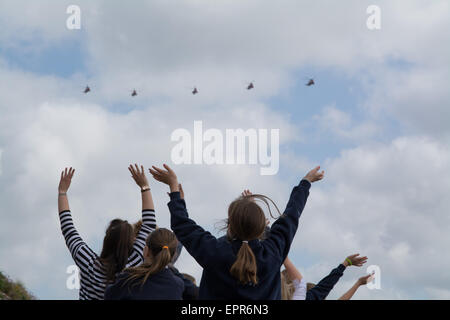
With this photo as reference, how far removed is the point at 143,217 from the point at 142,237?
0.39m

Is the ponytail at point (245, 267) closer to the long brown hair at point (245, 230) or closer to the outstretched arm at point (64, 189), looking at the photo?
the long brown hair at point (245, 230)

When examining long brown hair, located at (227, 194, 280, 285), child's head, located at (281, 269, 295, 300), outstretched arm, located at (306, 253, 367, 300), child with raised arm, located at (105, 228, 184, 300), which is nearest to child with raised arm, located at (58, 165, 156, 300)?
child with raised arm, located at (105, 228, 184, 300)

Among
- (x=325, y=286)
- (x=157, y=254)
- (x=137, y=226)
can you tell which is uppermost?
(x=137, y=226)

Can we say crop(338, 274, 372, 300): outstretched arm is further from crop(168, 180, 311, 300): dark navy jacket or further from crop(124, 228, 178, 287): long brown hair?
crop(124, 228, 178, 287): long brown hair

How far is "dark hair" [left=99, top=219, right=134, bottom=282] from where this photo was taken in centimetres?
725

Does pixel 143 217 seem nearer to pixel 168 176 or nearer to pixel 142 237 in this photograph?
pixel 142 237

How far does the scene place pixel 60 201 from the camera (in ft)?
27.5

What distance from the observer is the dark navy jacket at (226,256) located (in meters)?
Result: 6.02

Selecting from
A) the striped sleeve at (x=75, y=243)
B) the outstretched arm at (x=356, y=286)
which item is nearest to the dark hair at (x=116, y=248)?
the striped sleeve at (x=75, y=243)

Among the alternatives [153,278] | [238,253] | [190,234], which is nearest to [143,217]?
[153,278]

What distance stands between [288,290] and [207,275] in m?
1.67

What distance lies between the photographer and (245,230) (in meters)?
6.09
